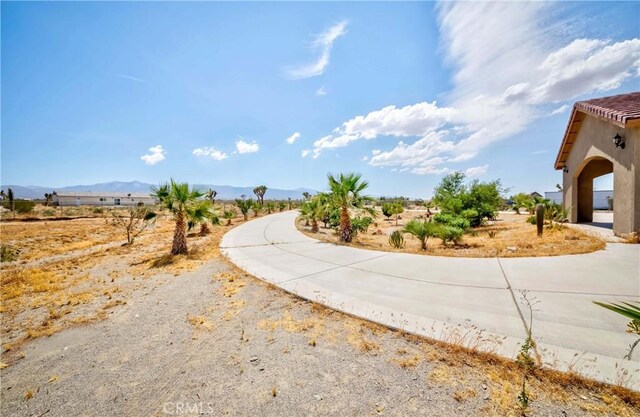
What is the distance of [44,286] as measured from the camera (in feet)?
21.8

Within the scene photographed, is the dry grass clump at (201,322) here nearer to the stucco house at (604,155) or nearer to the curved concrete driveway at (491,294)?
the curved concrete driveway at (491,294)

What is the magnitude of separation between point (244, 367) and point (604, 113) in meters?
13.8

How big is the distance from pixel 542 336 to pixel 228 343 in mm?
4153

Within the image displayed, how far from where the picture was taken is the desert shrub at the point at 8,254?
34.6 ft

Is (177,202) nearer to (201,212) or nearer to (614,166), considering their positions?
(201,212)

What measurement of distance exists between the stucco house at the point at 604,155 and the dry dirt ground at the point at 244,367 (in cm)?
1004

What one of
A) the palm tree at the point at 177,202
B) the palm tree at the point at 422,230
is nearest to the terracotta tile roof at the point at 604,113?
the palm tree at the point at 422,230

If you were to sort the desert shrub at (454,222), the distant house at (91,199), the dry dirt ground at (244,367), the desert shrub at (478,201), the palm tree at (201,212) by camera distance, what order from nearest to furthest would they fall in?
1. the dry dirt ground at (244,367)
2. the palm tree at (201,212)
3. the desert shrub at (454,222)
4. the desert shrub at (478,201)
5. the distant house at (91,199)

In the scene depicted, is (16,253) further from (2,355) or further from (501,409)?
(501,409)

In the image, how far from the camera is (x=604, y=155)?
10273 mm

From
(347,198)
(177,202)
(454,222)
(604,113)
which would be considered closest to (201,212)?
(177,202)

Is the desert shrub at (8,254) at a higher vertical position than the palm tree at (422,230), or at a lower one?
lower

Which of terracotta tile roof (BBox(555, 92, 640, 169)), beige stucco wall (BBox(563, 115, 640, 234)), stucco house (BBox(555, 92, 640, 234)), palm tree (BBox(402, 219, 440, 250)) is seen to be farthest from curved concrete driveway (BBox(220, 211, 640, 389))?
terracotta tile roof (BBox(555, 92, 640, 169))

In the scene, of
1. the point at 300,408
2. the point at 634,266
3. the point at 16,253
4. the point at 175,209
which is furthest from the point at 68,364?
the point at 16,253
